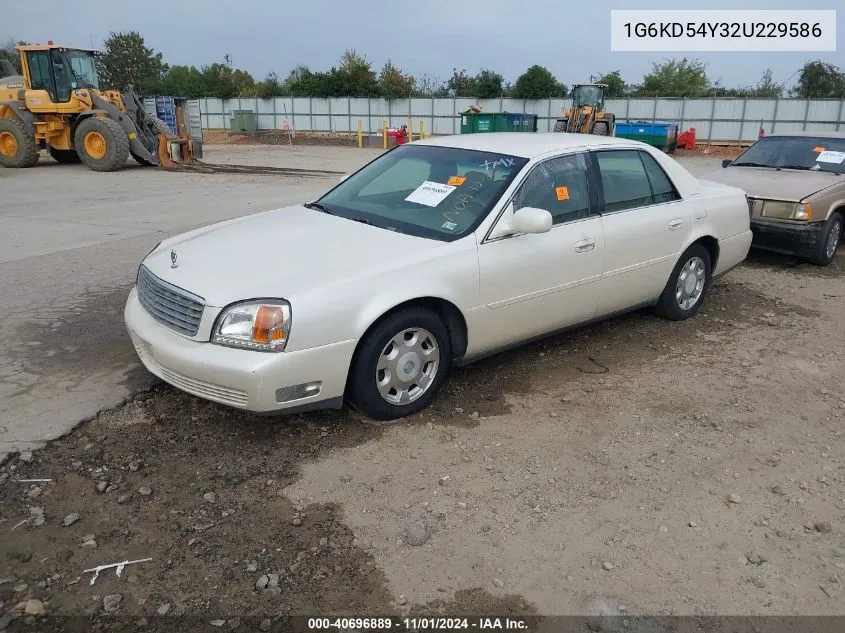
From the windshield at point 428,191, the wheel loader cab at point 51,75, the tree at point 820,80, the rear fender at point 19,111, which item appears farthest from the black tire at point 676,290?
the tree at point 820,80

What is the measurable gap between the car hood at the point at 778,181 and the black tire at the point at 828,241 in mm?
395

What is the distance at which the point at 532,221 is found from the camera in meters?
4.00

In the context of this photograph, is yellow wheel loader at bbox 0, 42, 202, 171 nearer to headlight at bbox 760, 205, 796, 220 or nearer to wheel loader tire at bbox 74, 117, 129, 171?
wheel loader tire at bbox 74, 117, 129, 171

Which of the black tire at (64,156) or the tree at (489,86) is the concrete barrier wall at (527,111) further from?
the black tire at (64,156)

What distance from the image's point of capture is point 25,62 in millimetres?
18328

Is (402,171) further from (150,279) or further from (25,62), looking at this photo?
(25,62)

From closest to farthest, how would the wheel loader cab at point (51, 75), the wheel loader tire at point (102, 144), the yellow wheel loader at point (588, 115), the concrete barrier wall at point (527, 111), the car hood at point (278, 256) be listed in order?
the car hood at point (278, 256), the wheel loader tire at point (102, 144), the wheel loader cab at point (51, 75), the yellow wheel loader at point (588, 115), the concrete barrier wall at point (527, 111)

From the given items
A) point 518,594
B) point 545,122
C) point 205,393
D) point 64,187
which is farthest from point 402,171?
point 545,122

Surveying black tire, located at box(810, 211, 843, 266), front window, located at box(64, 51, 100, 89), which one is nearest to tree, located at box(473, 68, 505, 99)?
front window, located at box(64, 51, 100, 89)

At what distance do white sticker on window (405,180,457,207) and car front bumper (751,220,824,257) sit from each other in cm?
476

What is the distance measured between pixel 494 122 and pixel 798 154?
21510 mm

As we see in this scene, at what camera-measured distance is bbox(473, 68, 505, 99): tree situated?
42.7 m

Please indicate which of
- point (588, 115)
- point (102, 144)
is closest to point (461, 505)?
point (102, 144)

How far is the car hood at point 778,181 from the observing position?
7.61 m
